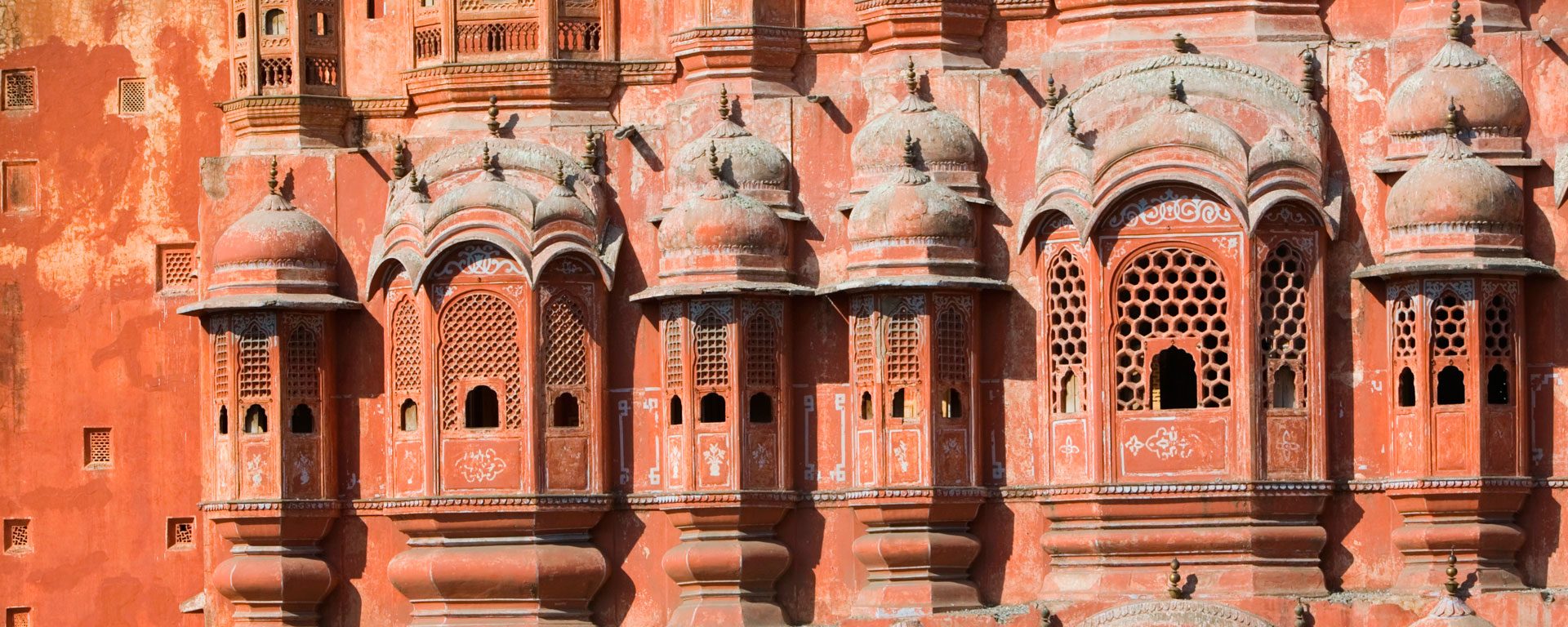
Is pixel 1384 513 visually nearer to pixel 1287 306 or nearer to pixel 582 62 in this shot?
pixel 1287 306

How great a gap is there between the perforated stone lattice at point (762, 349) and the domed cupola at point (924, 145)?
1183 mm

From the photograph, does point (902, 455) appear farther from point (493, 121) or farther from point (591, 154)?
point (493, 121)

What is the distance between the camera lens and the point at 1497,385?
79.3ft

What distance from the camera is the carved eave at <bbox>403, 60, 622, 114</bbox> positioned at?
26.0 metres

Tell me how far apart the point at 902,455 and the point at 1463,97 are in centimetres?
464

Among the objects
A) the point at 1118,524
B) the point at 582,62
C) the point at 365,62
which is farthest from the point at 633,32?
the point at 1118,524

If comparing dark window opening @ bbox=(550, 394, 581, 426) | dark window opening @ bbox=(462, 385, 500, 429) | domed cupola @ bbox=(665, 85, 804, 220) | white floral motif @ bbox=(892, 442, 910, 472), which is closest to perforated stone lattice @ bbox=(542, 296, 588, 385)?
dark window opening @ bbox=(550, 394, 581, 426)

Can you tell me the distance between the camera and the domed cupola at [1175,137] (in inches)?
942

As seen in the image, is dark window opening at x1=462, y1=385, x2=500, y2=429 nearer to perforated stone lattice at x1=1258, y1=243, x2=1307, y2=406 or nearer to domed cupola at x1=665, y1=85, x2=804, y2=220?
domed cupola at x1=665, y1=85, x2=804, y2=220

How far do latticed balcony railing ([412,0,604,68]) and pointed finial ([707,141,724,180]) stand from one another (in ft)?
4.85

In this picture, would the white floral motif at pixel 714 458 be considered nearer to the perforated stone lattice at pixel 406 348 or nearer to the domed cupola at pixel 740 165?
the domed cupola at pixel 740 165

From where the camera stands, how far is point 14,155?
1120 inches

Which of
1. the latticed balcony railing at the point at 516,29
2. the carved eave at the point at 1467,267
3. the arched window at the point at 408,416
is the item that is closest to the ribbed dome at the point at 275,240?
the arched window at the point at 408,416

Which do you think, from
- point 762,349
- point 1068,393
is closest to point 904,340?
point 762,349
